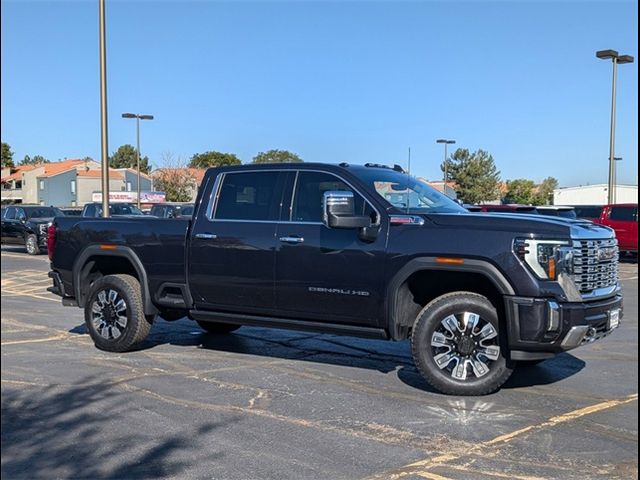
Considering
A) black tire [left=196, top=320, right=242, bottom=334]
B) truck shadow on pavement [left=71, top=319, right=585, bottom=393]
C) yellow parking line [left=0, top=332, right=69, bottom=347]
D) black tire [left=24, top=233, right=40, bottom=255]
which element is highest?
black tire [left=24, top=233, right=40, bottom=255]

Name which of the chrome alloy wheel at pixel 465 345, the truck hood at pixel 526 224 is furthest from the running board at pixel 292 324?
the truck hood at pixel 526 224

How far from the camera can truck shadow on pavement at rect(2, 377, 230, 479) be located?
14.0 ft

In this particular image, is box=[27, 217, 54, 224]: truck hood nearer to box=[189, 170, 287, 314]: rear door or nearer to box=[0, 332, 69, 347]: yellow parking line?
box=[0, 332, 69, 347]: yellow parking line

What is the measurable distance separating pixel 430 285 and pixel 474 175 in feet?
262

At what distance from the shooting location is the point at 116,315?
25.2ft

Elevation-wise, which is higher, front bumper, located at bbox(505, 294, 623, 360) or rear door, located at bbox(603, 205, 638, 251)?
rear door, located at bbox(603, 205, 638, 251)

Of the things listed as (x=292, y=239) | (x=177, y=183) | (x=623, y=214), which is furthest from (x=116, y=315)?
(x=177, y=183)

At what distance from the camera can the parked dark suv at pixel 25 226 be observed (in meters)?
24.2

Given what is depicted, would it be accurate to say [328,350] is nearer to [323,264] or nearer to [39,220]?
[323,264]

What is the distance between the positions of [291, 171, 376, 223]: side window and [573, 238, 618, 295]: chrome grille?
6.76 feet

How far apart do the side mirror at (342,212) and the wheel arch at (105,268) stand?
2463mm

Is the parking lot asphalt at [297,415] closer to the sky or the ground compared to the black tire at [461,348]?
closer to the ground

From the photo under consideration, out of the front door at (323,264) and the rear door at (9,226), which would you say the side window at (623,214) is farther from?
the rear door at (9,226)

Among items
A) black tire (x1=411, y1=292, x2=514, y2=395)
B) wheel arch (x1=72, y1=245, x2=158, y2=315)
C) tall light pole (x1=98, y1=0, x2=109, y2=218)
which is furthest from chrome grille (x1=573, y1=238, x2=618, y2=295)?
tall light pole (x1=98, y1=0, x2=109, y2=218)
